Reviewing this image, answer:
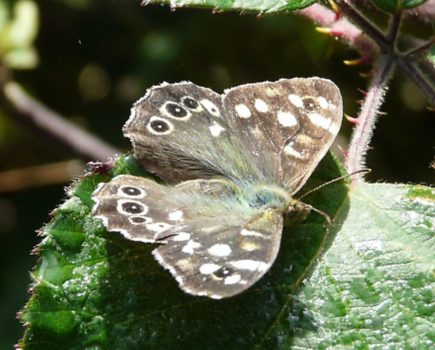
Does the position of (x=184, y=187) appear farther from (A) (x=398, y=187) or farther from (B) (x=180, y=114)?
(A) (x=398, y=187)

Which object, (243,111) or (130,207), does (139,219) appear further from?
(243,111)

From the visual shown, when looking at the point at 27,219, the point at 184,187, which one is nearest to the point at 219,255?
the point at 184,187

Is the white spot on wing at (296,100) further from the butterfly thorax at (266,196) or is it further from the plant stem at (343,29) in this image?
the plant stem at (343,29)

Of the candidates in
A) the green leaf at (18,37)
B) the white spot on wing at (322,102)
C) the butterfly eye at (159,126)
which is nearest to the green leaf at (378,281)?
the white spot on wing at (322,102)

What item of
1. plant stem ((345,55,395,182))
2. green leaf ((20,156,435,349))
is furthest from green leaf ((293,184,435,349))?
plant stem ((345,55,395,182))

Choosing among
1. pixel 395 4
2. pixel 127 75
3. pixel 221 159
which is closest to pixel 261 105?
pixel 221 159

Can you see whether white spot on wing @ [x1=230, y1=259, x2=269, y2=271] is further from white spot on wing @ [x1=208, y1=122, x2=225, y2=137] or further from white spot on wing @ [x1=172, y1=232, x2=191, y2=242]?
white spot on wing @ [x1=208, y1=122, x2=225, y2=137]
